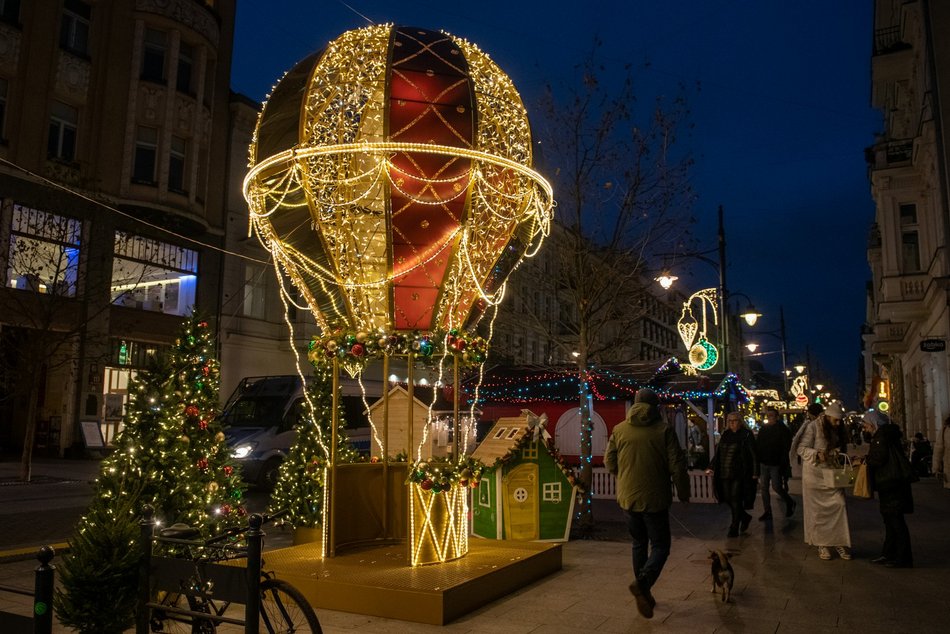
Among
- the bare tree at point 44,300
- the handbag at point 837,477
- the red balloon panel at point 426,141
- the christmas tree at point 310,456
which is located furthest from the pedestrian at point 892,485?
the bare tree at point 44,300

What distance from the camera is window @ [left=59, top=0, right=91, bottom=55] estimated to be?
74.9 feet

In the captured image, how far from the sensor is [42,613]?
3719 millimetres

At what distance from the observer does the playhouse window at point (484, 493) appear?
405 inches

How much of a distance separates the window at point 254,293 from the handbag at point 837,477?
23.0m

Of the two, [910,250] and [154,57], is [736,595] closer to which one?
[910,250]

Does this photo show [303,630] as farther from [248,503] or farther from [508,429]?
[248,503]

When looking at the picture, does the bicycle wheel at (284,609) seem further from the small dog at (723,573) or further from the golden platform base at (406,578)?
the small dog at (723,573)

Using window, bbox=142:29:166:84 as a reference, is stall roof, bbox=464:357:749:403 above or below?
below

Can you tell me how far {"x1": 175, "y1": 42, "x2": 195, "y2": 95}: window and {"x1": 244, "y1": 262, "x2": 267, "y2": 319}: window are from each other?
6613 mm

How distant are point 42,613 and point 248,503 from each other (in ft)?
36.4

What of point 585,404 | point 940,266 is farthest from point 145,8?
point 940,266

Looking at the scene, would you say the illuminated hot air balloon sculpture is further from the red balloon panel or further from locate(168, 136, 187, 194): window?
locate(168, 136, 187, 194): window

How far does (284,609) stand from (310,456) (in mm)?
5364

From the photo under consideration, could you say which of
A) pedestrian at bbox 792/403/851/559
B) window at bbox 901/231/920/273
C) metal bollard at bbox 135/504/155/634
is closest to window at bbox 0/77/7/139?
metal bollard at bbox 135/504/155/634
